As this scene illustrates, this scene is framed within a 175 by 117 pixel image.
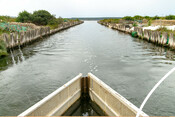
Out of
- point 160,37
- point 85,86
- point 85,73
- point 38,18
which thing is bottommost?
point 85,73

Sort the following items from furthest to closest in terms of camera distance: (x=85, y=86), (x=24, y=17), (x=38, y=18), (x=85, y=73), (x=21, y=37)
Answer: (x=38, y=18) → (x=24, y=17) → (x=21, y=37) → (x=85, y=73) → (x=85, y=86)

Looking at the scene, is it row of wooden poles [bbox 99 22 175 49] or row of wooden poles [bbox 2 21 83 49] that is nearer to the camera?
row of wooden poles [bbox 2 21 83 49]

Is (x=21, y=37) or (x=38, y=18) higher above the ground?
(x=38, y=18)

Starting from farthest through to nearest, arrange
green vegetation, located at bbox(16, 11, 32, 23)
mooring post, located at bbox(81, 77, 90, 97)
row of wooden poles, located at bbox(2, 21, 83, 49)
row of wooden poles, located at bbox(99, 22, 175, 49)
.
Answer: green vegetation, located at bbox(16, 11, 32, 23)
row of wooden poles, located at bbox(99, 22, 175, 49)
row of wooden poles, located at bbox(2, 21, 83, 49)
mooring post, located at bbox(81, 77, 90, 97)

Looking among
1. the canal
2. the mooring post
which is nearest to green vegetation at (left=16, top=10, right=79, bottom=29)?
the canal

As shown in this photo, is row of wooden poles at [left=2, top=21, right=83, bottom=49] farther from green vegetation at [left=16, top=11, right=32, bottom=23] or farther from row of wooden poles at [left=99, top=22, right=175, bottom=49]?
row of wooden poles at [left=99, top=22, right=175, bottom=49]

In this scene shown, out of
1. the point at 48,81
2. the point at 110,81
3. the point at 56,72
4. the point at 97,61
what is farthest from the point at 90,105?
the point at 97,61

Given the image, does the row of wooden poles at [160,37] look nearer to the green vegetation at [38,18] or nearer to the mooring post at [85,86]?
the mooring post at [85,86]

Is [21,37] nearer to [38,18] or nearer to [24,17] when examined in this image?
[24,17]

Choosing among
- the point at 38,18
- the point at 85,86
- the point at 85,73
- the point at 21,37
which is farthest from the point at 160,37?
the point at 38,18

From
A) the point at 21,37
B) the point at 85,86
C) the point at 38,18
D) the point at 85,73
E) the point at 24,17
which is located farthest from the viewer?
the point at 38,18

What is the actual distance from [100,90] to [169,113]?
4309 mm

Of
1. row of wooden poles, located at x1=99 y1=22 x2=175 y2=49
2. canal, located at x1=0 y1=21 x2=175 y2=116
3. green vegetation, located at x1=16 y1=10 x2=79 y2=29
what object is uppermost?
green vegetation, located at x1=16 y1=10 x2=79 y2=29

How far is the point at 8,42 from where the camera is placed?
23250 millimetres
